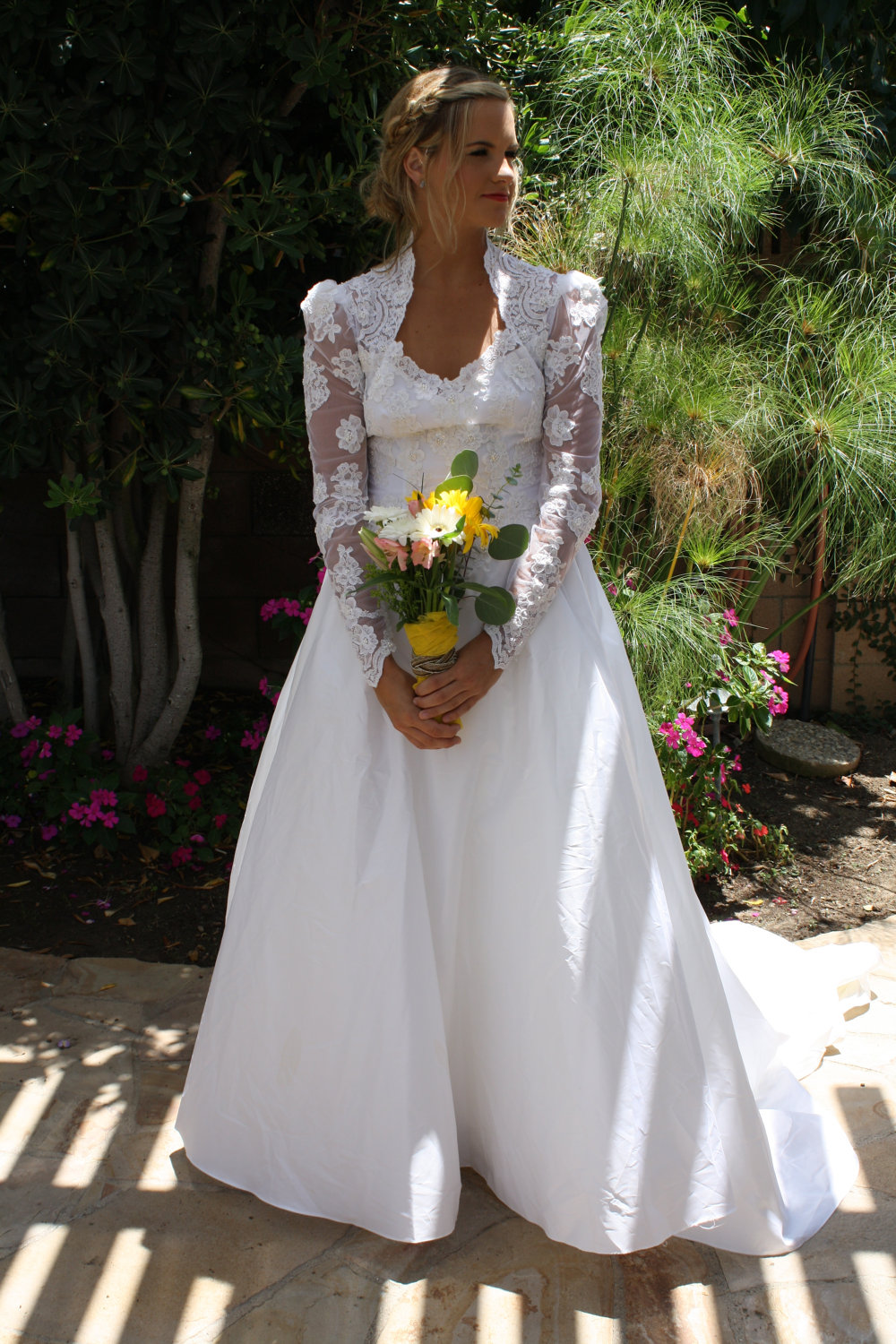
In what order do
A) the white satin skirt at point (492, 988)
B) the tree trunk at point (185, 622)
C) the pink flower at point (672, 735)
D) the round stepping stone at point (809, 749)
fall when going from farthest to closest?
the round stepping stone at point (809, 749) → the tree trunk at point (185, 622) → the pink flower at point (672, 735) → the white satin skirt at point (492, 988)

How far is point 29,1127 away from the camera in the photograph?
222cm

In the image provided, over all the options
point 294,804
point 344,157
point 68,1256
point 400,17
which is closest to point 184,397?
point 344,157

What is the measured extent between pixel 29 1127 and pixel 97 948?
31.5 inches

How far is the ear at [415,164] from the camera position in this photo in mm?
1852

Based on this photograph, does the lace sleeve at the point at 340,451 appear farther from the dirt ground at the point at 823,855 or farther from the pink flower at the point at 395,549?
the dirt ground at the point at 823,855

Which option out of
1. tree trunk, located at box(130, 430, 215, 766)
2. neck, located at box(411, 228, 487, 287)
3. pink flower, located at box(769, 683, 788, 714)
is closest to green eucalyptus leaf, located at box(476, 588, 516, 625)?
neck, located at box(411, 228, 487, 287)

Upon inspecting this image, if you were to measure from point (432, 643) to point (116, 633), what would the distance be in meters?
2.09

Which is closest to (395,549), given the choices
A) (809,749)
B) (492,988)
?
(492,988)

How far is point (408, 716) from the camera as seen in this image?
182 centimetres

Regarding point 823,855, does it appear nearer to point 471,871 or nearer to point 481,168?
point 471,871

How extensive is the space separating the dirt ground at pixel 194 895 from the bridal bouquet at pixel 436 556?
5.24ft

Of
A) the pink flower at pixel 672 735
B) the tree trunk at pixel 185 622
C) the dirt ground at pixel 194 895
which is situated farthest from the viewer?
the tree trunk at pixel 185 622

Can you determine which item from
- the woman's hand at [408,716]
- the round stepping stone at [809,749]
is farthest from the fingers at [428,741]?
the round stepping stone at [809,749]

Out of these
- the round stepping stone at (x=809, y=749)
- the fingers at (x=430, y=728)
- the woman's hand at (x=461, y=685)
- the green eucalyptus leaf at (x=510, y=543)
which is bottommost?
the round stepping stone at (x=809, y=749)
